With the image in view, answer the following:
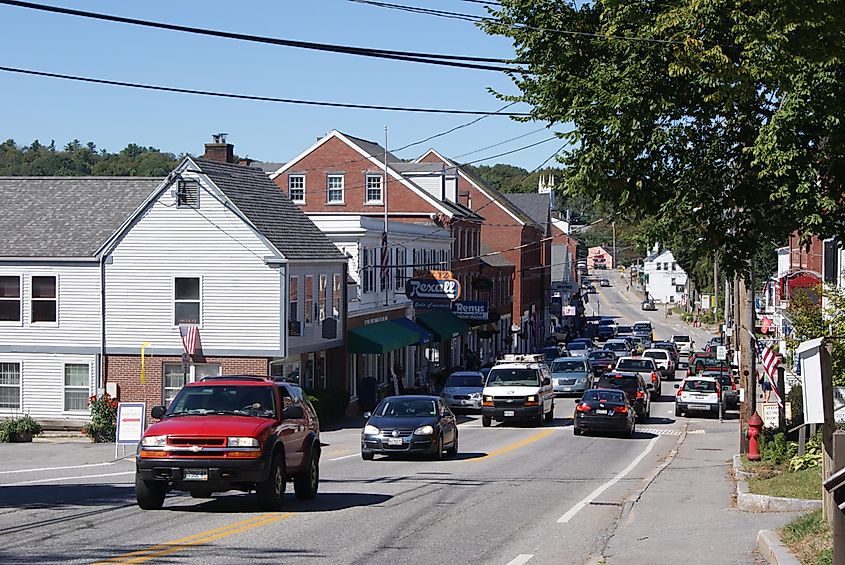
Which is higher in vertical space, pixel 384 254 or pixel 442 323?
pixel 384 254

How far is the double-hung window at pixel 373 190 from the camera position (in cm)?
6500

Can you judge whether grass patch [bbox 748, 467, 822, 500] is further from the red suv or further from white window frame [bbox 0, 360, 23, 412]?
white window frame [bbox 0, 360, 23, 412]

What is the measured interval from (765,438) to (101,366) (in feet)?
72.3

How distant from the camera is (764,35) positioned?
1723cm

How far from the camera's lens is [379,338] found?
150 ft

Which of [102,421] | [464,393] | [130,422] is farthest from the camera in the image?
[464,393]

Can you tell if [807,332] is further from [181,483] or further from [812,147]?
[181,483]

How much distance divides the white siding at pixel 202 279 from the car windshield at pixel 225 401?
21070 mm

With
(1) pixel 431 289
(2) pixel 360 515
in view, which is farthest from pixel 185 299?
(2) pixel 360 515

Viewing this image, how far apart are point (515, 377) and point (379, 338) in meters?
7.24

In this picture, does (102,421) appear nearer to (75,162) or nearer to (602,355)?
(602,355)

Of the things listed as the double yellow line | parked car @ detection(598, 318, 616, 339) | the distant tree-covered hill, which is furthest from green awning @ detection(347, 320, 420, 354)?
the distant tree-covered hill

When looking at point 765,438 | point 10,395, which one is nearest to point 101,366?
point 10,395

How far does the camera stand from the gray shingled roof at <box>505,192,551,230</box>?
348 ft
